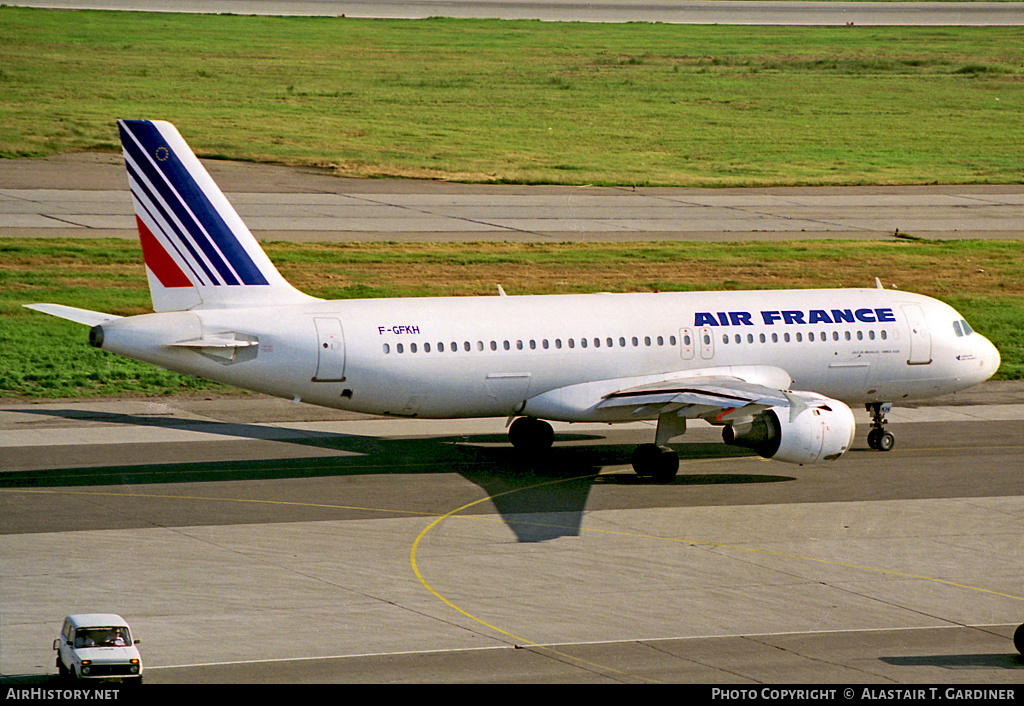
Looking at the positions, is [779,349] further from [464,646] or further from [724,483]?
[464,646]

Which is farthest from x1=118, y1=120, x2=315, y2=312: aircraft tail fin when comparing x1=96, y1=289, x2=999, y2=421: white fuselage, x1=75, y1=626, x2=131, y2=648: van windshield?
x1=75, y1=626, x2=131, y2=648: van windshield

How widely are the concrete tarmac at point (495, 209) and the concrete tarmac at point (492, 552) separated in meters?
30.1

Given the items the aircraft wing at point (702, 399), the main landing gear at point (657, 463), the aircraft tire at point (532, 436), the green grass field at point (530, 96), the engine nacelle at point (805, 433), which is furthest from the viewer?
the green grass field at point (530, 96)

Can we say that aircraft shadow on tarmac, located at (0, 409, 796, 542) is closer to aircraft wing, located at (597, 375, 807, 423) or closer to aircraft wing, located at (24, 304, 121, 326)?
aircraft wing, located at (597, 375, 807, 423)

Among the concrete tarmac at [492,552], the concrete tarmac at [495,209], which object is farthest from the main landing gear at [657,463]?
the concrete tarmac at [495,209]

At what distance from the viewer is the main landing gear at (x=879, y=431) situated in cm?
4144

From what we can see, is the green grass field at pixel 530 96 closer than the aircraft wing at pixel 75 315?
No

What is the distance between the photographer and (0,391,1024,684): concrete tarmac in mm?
24344

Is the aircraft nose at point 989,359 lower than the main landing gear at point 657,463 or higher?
higher

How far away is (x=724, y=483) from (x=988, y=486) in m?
6.61

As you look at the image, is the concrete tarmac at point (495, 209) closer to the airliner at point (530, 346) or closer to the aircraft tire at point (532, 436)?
the aircraft tire at point (532, 436)

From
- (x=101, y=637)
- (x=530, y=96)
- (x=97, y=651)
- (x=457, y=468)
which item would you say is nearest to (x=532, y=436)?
(x=457, y=468)

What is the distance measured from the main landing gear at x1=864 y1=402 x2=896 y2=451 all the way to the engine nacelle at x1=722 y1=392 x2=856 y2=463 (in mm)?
6595
